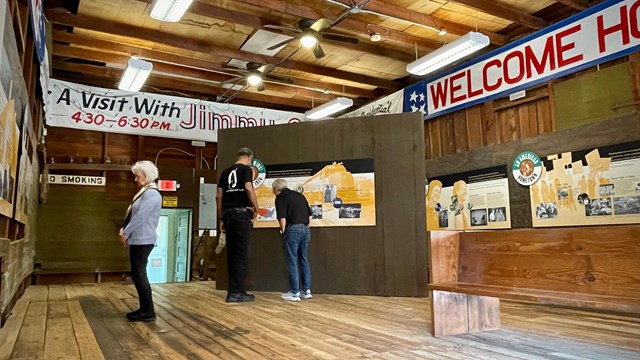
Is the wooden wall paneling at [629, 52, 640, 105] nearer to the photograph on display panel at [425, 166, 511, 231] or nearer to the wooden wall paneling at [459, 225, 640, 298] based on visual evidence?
the photograph on display panel at [425, 166, 511, 231]

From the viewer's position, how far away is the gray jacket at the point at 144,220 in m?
3.89

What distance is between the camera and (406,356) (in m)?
2.68

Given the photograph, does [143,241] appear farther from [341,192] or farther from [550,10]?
[550,10]

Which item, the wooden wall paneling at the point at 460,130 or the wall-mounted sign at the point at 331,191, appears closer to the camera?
the wall-mounted sign at the point at 331,191

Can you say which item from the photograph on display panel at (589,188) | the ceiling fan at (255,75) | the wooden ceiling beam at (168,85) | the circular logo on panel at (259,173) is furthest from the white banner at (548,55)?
the wooden ceiling beam at (168,85)

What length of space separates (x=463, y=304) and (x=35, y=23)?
429cm

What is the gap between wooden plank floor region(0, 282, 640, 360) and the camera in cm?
275

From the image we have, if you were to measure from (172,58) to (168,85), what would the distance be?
1566 mm

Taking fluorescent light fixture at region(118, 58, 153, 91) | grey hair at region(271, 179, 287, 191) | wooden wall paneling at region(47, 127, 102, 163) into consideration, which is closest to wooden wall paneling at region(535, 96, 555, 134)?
grey hair at region(271, 179, 287, 191)

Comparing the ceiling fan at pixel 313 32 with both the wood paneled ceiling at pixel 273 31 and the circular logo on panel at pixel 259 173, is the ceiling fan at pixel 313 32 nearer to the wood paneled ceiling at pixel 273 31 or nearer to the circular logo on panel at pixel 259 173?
the wood paneled ceiling at pixel 273 31

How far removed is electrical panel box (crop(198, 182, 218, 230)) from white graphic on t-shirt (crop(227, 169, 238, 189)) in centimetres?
463

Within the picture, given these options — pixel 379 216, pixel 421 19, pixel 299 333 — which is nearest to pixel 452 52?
pixel 421 19


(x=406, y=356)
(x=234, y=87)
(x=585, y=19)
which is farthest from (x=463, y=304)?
(x=234, y=87)

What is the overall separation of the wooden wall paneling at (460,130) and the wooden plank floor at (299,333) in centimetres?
350
